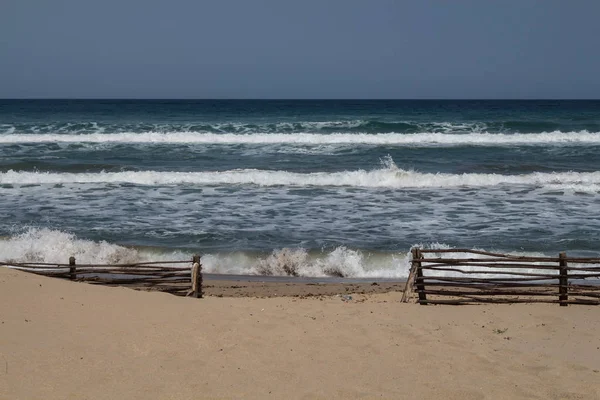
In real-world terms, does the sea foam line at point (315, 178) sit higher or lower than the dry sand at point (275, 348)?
higher

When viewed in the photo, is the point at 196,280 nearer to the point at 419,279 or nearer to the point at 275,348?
the point at 275,348

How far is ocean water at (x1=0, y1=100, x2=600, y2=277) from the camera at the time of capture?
11.7m

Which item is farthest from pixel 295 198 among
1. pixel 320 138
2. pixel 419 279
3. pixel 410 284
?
pixel 320 138

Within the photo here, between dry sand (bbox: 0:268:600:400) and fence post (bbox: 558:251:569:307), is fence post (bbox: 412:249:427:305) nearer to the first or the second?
dry sand (bbox: 0:268:600:400)

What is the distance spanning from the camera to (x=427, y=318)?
287 inches

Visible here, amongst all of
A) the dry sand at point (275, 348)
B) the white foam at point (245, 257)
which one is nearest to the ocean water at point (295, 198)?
the white foam at point (245, 257)

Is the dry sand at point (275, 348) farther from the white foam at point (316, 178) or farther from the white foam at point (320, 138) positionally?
the white foam at point (320, 138)

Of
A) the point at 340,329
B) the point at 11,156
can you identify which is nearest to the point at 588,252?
the point at 340,329

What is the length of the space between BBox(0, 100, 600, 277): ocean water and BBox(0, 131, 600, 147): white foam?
10cm

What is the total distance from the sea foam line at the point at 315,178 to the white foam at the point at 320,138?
33.3 ft

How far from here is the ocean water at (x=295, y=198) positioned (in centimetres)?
1171

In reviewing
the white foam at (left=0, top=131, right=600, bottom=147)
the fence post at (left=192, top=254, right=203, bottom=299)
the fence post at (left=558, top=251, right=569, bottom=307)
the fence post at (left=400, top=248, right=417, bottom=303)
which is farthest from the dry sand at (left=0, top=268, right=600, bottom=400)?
the white foam at (left=0, top=131, right=600, bottom=147)

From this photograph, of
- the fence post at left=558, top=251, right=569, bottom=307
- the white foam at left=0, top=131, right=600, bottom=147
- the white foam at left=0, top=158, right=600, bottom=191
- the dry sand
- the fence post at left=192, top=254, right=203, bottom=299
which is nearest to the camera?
the dry sand

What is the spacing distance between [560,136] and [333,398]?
98.6 ft
